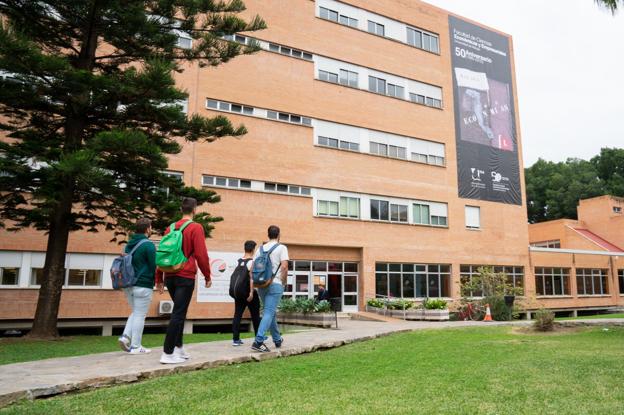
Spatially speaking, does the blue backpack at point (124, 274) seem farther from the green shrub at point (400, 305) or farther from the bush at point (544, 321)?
the green shrub at point (400, 305)

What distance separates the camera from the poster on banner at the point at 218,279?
21.3 m

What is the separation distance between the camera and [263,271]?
23.5 ft

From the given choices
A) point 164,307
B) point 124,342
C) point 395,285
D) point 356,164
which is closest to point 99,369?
point 124,342

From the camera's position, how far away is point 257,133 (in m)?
23.7

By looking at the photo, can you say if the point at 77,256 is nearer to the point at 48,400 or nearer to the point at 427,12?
the point at 48,400

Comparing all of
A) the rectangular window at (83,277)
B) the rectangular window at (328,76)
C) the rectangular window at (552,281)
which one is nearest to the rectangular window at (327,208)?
the rectangular window at (328,76)

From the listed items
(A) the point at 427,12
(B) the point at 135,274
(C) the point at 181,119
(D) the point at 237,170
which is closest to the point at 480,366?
(B) the point at 135,274

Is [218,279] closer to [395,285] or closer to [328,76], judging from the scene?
[395,285]

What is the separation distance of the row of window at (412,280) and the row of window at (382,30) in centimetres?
1356

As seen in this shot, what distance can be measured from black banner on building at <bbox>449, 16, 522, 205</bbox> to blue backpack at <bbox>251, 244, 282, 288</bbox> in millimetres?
25059

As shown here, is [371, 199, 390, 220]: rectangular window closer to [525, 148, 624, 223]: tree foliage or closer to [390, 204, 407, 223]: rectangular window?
[390, 204, 407, 223]: rectangular window

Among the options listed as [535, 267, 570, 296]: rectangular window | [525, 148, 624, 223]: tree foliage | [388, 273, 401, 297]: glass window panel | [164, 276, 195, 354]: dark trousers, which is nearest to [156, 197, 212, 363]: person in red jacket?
[164, 276, 195, 354]: dark trousers

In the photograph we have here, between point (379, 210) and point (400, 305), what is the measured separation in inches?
233

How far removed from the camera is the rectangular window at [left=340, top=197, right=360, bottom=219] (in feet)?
84.2
